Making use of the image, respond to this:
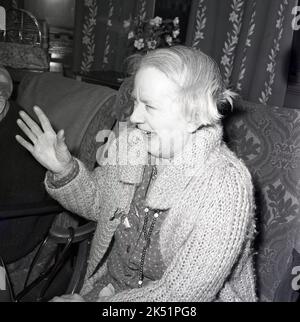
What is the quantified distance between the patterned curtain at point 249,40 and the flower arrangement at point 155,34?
124 mm

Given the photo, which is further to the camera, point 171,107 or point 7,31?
point 7,31

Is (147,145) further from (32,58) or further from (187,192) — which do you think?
(32,58)

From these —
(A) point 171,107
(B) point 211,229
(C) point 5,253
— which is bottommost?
(C) point 5,253

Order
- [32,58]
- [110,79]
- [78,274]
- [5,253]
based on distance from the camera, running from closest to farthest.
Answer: [78,274] < [5,253] < [110,79] < [32,58]

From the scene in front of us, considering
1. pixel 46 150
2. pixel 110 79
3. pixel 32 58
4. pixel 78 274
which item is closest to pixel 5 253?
pixel 78 274

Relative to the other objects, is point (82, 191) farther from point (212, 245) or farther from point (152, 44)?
point (152, 44)

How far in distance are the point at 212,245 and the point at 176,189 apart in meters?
0.16

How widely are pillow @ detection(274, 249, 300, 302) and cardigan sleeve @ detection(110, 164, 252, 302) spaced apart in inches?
17.5

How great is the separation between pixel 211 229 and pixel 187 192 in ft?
0.34

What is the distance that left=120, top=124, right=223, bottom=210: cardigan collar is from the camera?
0.90 metres

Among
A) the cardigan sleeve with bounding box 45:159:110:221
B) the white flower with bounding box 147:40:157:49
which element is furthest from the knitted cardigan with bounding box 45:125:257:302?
the white flower with bounding box 147:40:157:49

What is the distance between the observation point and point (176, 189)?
93 centimetres

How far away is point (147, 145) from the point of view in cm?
100

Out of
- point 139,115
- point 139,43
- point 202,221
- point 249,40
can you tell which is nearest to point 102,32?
point 139,43
